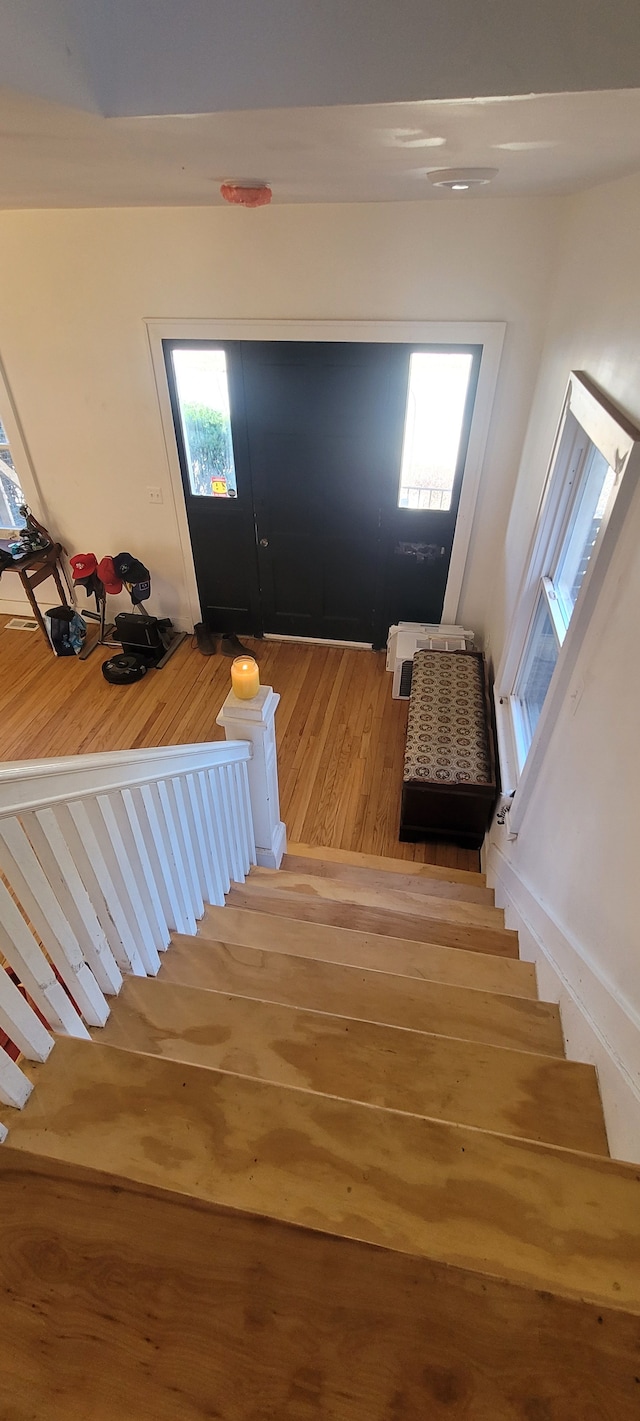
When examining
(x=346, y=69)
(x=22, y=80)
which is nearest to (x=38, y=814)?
(x=22, y=80)

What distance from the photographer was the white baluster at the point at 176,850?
4.90ft

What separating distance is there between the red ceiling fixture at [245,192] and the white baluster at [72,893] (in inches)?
64.2

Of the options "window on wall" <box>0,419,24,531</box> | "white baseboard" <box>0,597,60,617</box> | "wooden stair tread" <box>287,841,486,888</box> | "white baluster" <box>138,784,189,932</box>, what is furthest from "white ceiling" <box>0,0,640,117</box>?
→ "white baseboard" <box>0,597,60,617</box>

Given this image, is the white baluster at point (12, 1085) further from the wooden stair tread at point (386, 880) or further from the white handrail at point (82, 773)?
the wooden stair tread at point (386, 880)

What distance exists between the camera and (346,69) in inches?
24.7

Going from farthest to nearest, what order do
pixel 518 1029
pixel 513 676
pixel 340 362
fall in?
1. pixel 340 362
2. pixel 513 676
3. pixel 518 1029

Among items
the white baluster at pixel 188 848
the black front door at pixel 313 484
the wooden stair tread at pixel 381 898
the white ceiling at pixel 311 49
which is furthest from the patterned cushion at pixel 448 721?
the white ceiling at pixel 311 49

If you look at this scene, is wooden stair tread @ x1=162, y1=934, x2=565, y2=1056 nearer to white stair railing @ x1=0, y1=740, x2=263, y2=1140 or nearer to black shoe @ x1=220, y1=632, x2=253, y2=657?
white stair railing @ x1=0, y1=740, x2=263, y2=1140

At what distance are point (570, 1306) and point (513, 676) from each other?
2324 millimetres

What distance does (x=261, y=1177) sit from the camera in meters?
0.92

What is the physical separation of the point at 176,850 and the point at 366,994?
24.3 inches

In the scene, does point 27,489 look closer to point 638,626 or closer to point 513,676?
point 513,676

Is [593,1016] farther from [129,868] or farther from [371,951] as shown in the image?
[129,868]

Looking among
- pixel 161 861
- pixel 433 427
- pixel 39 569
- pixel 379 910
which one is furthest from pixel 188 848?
pixel 39 569
